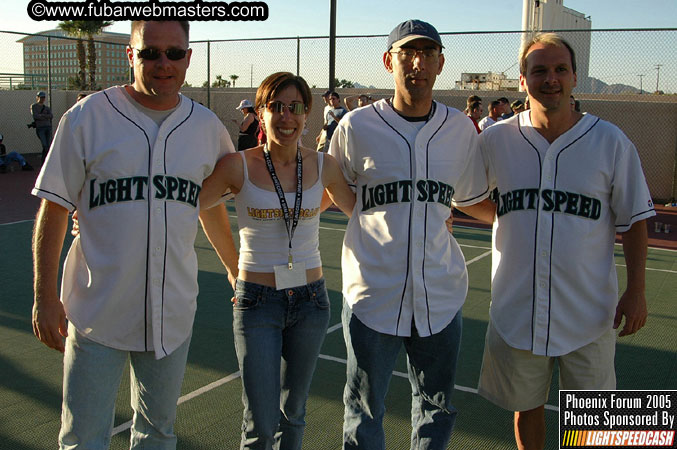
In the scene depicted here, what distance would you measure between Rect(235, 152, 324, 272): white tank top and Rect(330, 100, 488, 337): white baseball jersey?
276 mm

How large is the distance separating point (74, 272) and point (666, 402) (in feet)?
10.4

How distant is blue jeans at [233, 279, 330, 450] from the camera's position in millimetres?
3000

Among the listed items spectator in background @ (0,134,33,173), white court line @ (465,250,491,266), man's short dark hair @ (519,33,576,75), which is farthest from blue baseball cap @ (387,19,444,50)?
spectator in background @ (0,134,33,173)

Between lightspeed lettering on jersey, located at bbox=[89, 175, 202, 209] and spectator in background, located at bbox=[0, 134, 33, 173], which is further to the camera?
spectator in background, located at bbox=[0, 134, 33, 173]

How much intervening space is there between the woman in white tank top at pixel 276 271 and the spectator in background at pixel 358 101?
43.5ft

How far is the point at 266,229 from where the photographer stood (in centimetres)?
310

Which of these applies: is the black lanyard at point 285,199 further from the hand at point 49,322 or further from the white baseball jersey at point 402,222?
the hand at point 49,322

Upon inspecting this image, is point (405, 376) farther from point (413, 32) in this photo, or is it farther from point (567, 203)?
point (413, 32)

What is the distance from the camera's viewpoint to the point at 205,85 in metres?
21.8

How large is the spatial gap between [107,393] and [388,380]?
128 centimetres

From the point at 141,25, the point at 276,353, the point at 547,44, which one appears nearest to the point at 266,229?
the point at 276,353

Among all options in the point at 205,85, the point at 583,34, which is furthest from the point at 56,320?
the point at 205,85

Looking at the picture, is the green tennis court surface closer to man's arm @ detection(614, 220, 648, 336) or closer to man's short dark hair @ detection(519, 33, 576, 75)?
man's arm @ detection(614, 220, 648, 336)

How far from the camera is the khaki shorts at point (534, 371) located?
126 inches
